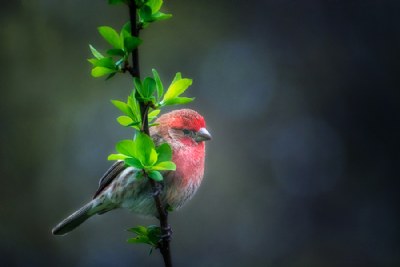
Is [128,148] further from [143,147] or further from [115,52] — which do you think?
[115,52]

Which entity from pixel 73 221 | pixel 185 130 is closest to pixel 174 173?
pixel 185 130

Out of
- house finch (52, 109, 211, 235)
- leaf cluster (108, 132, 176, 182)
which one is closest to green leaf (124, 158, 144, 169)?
leaf cluster (108, 132, 176, 182)

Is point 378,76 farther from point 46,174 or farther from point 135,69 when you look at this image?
point 135,69

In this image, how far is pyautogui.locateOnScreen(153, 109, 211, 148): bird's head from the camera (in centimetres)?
333

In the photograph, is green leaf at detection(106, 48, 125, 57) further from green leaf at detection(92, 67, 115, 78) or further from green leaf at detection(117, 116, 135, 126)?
green leaf at detection(117, 116, 135, 126)

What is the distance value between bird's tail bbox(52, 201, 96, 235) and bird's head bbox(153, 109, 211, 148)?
3.06 ft

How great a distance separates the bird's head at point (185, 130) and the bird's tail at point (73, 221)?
0.93 m

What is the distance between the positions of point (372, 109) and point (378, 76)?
0.45 meters

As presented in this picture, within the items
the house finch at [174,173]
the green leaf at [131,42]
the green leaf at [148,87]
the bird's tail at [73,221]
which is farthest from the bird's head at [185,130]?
the green leaf at [131,42]

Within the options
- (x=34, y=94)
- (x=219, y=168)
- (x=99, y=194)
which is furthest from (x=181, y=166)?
(x=34, y=94)

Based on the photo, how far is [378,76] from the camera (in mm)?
7809

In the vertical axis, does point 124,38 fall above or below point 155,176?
above

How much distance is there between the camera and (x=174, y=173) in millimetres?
3338

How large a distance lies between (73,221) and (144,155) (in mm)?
2364
